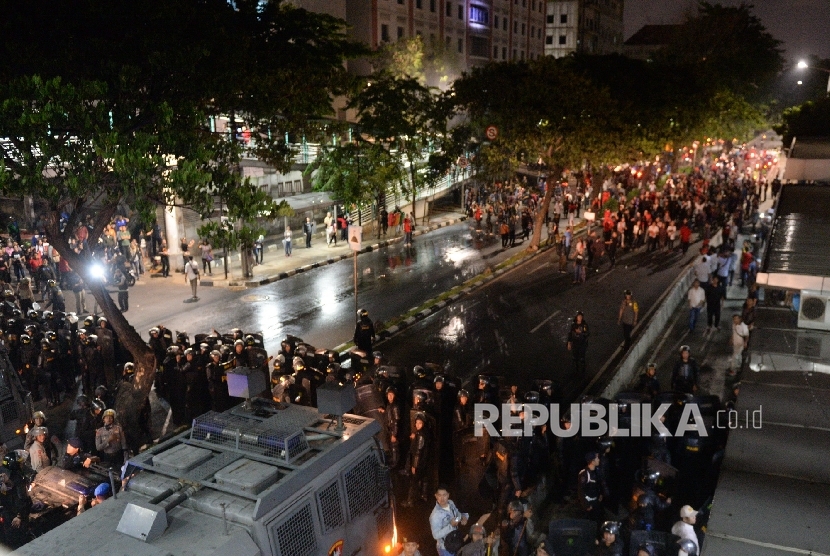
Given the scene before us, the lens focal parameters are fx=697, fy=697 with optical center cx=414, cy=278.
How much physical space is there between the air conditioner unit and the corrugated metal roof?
314 millimetres

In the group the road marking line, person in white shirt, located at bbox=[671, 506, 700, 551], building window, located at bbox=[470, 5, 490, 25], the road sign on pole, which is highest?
building window, located at bbox=[470, 5, 490, 25]

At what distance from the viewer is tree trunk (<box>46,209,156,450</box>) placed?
11383mm

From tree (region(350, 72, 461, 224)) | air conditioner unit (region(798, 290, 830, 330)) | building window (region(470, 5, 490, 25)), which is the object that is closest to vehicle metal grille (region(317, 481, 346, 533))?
air conditioner unit (region(798, 290, 830, 330))

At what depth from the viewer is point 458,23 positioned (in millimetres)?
57438

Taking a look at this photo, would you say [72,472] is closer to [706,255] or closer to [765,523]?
[765,523]

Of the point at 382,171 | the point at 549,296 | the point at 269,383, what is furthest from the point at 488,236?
the point at 269,383

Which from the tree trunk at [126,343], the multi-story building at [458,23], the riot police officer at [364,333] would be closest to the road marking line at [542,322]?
the riot police officer at [364,333]

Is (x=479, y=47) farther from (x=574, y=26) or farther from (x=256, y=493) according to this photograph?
(x=256, y=493)

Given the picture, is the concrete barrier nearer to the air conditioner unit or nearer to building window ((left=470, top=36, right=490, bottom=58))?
the air conditioner unit

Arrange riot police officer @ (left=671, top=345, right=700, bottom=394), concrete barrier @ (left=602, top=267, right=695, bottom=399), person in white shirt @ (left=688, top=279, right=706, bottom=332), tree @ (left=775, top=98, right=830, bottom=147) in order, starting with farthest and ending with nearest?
tree @ (left=775, top=98, right=830, bottom=147), person in white shirt @ (left=688, top=279, right=706, bottom=332), concrete barrier @ (left=602, top=267, right=695, bottom=399), riot police officer @ (left=671, top=345, right=700, bottom=394)

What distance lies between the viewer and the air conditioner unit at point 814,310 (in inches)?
391

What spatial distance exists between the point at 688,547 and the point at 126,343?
9.49m

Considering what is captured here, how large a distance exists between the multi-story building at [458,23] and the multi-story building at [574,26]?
6.77m

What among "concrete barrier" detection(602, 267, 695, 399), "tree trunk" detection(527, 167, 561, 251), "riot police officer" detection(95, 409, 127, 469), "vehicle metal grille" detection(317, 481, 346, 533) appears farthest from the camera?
"tree trunk" detection(527, 167, 561, 251)
